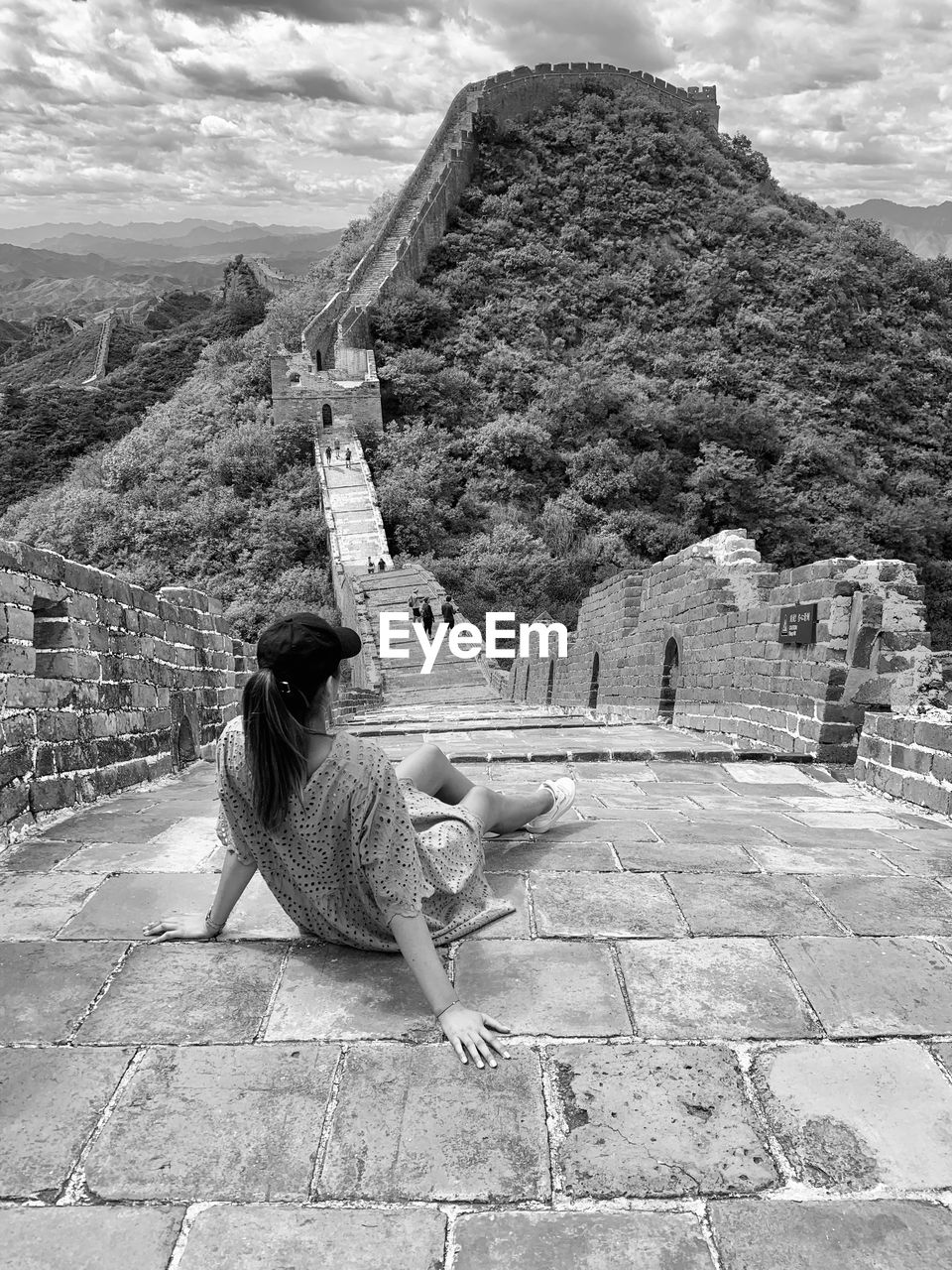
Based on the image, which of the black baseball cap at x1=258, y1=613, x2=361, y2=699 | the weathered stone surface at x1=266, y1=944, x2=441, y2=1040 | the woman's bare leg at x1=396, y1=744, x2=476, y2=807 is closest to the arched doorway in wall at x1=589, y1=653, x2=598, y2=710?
the woman's bare leg at x1=396, y1=744, x2=476, y2=807

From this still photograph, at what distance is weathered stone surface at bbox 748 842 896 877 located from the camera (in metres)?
3.23

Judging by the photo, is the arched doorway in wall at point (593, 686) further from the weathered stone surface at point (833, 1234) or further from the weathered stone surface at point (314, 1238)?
the weathered stone surface at point (314, 1238)

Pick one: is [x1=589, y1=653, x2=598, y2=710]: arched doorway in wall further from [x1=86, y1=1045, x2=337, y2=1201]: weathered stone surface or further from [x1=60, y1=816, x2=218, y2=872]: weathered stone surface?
[x1=86, y1=1045, x2=337, y2=1201]: weathered stone surface

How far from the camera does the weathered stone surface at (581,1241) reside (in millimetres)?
1658

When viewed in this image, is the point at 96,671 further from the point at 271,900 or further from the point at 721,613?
the point at 721,613

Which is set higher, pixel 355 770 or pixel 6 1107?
pixel 355 770

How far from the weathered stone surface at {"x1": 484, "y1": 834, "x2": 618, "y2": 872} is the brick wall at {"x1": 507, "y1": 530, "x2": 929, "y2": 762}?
150 inches

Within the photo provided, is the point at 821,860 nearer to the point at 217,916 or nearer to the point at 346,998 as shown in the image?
the point at 346,998

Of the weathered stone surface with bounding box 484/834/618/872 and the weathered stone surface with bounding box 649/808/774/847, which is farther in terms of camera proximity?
the weathered stone surface with bounding box 649/808/774/847

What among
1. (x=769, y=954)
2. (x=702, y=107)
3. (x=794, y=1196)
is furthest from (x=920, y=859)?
(x=702, y=107)

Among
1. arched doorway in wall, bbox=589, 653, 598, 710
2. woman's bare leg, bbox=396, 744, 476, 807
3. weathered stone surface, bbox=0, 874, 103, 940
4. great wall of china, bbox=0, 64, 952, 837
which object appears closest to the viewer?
weathered stone surface, bbox=0, 874, 103, 940

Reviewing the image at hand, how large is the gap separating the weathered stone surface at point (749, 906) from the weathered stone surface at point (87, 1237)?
1.59 m

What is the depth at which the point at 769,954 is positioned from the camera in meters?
2.60

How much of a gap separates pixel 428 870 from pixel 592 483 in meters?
26.9
